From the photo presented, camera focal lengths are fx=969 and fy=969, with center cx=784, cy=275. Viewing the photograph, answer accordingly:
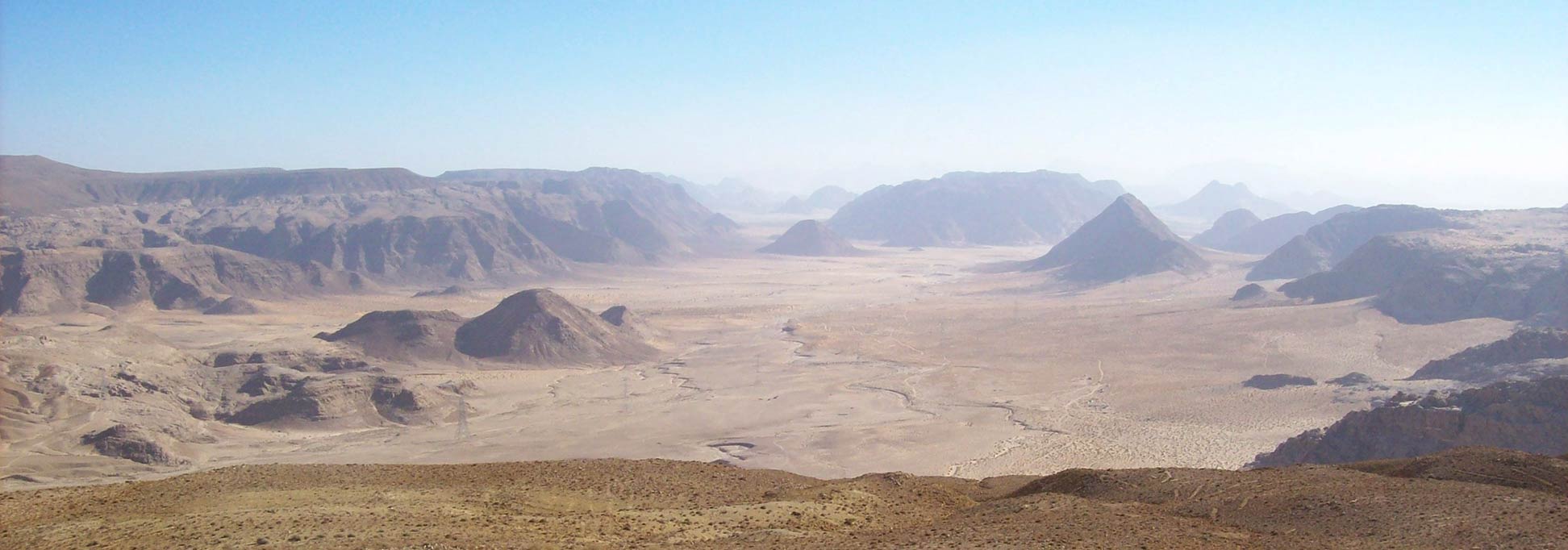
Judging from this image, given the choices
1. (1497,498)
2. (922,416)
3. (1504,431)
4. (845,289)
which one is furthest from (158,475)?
(845,289)

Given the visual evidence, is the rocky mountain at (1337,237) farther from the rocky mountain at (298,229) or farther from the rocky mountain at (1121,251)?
the rocky mountain at (298,229)

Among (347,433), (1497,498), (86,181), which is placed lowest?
(347,433)

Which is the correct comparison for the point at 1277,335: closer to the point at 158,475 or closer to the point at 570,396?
the point at 570,396

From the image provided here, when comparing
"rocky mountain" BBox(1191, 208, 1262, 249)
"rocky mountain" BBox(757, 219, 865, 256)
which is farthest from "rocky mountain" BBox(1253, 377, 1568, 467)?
"rocky mountain" BBox(1191, 208, 1262, 249)

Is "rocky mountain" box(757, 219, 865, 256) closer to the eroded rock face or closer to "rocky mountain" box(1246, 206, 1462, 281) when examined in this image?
"rocky mountain" box(1246, 206, 1462, 281)

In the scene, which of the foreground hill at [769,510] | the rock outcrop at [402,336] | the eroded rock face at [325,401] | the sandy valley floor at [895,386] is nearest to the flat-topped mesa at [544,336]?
the rock outcrop at [402,336]

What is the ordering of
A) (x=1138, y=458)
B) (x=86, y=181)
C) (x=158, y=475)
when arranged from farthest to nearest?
(x=86, y=181) < (x=1138, y=458) < (x=158, y=475)
